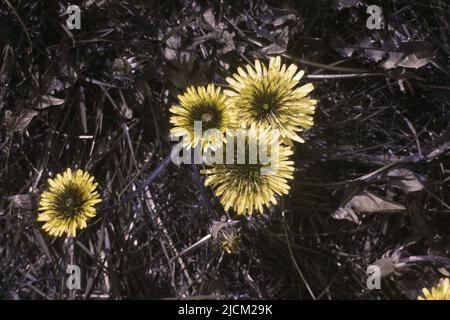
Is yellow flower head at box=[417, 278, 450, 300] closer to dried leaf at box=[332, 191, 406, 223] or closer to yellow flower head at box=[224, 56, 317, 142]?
dried leaf at box=[332, 191, 406, 223]

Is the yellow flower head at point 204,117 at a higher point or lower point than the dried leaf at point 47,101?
lower

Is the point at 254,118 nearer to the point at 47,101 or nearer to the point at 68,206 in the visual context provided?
the point at 68,206

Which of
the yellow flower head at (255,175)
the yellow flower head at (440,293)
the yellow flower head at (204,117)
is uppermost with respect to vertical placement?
the yellow flower head at (204,117)

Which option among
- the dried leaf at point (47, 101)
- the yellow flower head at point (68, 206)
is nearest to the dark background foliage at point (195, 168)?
the dried leaf at point (47, 101)

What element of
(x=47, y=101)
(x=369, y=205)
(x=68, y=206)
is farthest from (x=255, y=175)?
(x=47, y=101)

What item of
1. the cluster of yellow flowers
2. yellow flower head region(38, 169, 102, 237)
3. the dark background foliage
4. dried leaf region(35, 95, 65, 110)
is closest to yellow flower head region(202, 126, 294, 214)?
the cluster of yellow flowers

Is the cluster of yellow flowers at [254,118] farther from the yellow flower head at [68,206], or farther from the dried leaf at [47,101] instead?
the dried leaf at [47,101]

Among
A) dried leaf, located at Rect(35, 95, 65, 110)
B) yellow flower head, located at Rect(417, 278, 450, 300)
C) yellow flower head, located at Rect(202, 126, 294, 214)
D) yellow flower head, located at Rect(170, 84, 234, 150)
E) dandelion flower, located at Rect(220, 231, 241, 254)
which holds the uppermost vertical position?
dried leaf, located at Rect(35, 95, 65, 110)
